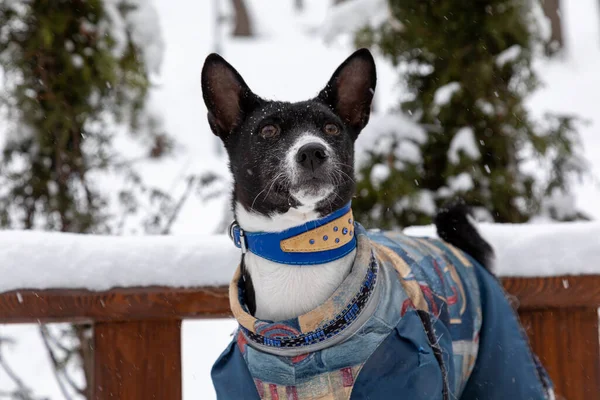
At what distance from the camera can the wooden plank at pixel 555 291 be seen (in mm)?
2100

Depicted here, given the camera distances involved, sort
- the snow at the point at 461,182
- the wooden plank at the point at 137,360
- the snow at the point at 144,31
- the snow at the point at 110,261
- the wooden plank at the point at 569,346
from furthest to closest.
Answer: the snow at the point at 461,182 → the snow at the point at 144,31 → the wooden plank at the point at 569,346 → the wooden plank at the point at 137,360 → the snow at the point at 110,261

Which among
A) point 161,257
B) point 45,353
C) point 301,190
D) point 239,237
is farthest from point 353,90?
point 45,353

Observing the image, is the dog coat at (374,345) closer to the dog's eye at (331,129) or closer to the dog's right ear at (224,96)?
the dog's eye at (331,129)

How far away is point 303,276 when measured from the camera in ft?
5.59

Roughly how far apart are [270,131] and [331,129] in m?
0.16

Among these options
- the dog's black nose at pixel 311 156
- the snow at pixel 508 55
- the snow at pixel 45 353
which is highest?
the dog's black nose at pixel 311 156

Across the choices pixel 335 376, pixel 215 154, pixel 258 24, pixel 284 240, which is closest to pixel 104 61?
pixel 284 240

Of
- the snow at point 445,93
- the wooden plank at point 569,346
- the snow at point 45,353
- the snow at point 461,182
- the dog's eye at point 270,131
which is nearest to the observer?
the dog's eye at point 270,131

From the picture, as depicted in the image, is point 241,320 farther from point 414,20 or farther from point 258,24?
point 258,24

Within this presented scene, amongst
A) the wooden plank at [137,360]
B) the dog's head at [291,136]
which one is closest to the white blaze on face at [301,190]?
the dog's head at [291,136]

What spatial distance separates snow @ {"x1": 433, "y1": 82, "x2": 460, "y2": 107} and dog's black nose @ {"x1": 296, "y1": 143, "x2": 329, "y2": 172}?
2.14m

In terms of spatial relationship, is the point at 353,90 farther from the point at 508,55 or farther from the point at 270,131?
the point at 508,55

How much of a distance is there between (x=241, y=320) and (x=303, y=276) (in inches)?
7.1

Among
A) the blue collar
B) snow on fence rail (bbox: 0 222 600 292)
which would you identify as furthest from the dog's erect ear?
snow on fence rail (bbox: 0 222 600 292)
